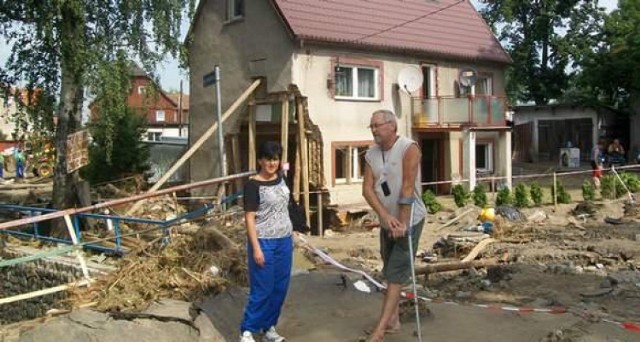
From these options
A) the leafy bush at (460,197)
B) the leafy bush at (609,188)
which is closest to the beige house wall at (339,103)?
the leafy bush at (460,197)

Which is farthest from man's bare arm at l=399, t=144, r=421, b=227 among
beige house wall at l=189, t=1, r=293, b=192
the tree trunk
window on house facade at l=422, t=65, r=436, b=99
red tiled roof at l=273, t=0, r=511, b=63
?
window on house facade at l=422, t=65, r=436, b=99

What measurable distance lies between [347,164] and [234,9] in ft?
21.2

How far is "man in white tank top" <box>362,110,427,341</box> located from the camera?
17.7 feet

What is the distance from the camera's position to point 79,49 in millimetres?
14703

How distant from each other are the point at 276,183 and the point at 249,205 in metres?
0.30

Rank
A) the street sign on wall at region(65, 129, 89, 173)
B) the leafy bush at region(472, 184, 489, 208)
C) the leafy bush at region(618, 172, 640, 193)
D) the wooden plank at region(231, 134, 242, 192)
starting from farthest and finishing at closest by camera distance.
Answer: the wooden plank at region(231, 134, 242, 192) → the leafy bush at region(618, 172, 640, 193) → the leafy bush at region(472, 184, 489, 208) → the street sign on wall at region(65, 129, 89, 173)

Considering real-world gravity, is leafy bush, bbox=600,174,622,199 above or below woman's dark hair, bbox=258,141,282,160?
below

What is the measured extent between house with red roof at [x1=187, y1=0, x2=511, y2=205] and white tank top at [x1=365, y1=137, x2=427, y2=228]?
49.5 feet

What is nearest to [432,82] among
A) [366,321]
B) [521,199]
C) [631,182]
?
[521,199]

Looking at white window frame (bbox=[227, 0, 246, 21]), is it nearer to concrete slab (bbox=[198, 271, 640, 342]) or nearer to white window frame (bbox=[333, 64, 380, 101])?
white window frame (bbox=[333, 64, 380, 101])

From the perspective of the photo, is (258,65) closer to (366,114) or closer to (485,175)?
(366,114)

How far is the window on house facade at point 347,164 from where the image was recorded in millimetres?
21750

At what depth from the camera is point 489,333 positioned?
5625 mm

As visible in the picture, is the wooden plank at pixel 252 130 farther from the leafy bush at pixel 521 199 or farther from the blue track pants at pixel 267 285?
the blue track pants at pixel 267 285
